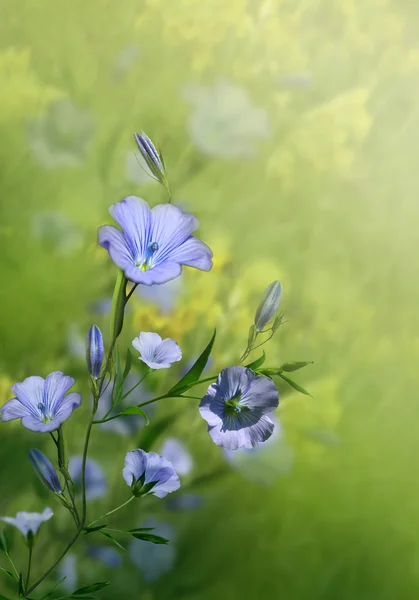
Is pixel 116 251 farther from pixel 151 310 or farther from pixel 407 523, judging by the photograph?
pixel 407 523

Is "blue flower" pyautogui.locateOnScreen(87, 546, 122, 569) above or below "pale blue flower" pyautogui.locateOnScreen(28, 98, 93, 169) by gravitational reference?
below

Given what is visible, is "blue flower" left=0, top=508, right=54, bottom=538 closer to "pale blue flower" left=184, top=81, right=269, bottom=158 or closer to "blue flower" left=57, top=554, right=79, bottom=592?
"blue flower" left=57, top=554, right=79, bottom=592

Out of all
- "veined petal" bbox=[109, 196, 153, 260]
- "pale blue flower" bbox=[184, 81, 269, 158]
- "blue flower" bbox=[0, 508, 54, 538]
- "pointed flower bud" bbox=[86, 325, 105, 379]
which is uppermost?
"pale blue flower" bbox=[184, 81, 269, 158]

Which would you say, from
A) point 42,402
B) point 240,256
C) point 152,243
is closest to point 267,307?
point 240,256

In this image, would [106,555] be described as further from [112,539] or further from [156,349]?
[156,349]

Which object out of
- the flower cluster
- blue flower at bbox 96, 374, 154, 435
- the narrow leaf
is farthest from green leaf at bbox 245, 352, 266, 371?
the narrow leaf

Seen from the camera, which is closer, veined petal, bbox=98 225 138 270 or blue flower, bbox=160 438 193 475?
veined petal, bbox=98 225 138 270

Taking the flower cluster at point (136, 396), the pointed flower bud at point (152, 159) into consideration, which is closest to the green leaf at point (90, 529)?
the flower cluster at point (136, 396)
